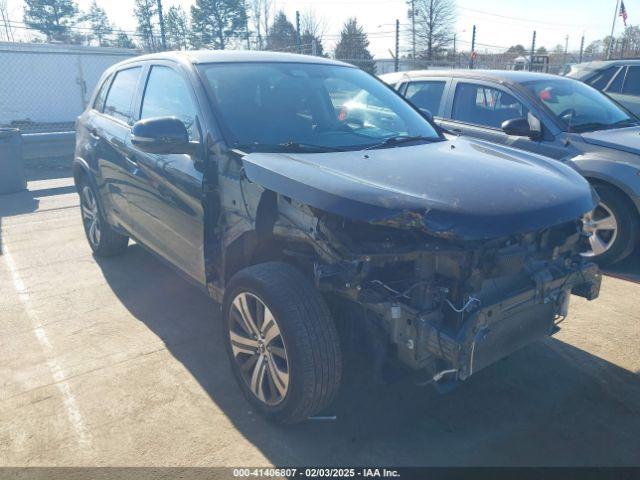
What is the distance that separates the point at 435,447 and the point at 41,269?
13.6ft

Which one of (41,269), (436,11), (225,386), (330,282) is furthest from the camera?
(436,11)

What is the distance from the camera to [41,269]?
201 inches

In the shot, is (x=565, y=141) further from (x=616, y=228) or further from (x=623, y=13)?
(x=623, y=13)

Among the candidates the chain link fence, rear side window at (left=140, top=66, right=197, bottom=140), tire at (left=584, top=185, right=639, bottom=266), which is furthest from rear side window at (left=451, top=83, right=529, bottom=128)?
the chain link fence

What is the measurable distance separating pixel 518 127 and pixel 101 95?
4008 millimetres

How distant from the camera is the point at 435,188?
2.39m

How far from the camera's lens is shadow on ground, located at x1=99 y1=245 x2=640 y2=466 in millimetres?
2637

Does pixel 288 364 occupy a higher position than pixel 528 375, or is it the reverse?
pixel 288 364

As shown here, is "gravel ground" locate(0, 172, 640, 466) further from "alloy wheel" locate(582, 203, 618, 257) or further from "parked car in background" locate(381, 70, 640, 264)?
"parked car in background" locate(381, 70, 640, 264)

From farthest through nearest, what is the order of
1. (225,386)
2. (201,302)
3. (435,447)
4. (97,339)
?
(201,302), (97,339), (225,386), (435,447)

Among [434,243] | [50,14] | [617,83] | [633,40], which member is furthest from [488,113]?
[50,14]

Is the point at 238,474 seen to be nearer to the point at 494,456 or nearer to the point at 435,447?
the point at 435,447

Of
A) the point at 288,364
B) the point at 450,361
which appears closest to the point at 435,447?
the point at 450,361

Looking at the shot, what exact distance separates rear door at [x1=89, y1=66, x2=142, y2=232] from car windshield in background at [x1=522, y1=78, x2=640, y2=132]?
394cm
